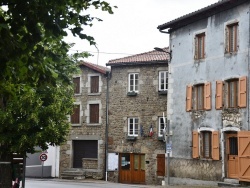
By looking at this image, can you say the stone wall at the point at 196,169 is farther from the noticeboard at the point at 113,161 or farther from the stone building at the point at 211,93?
the noticeboard at the point at 113,161

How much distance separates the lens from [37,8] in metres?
6.24

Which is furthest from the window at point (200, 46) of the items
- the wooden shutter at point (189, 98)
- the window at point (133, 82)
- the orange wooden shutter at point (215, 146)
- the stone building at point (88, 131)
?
the stone building at point (88, 131)

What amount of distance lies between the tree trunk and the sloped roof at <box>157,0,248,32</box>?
1149cm

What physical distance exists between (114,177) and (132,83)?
6083 mm

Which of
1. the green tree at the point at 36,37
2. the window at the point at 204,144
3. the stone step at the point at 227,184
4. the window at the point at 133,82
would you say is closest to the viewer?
the green tree at the point at 36,37

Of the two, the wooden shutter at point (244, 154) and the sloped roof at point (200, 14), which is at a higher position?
the sloped roof at point (200, 14)

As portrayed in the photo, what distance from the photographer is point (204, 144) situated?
24.1 m

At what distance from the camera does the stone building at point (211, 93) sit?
71.7 feet

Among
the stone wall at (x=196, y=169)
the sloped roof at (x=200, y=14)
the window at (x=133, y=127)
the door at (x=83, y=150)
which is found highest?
the sloped roof at (x=200, y=14)

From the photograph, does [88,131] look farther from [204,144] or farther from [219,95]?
[219,95]

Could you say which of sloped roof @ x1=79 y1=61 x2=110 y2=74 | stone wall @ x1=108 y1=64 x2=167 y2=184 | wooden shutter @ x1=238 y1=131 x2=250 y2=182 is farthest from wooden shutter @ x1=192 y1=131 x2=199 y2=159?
sloped roof @ x1=79 y1=61 x2=110 y2=74

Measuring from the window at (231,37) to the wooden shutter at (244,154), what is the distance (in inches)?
151

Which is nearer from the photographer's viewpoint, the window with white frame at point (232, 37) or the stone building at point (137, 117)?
the window with white frame at point (232, 37)

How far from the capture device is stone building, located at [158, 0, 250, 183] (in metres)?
21.9
